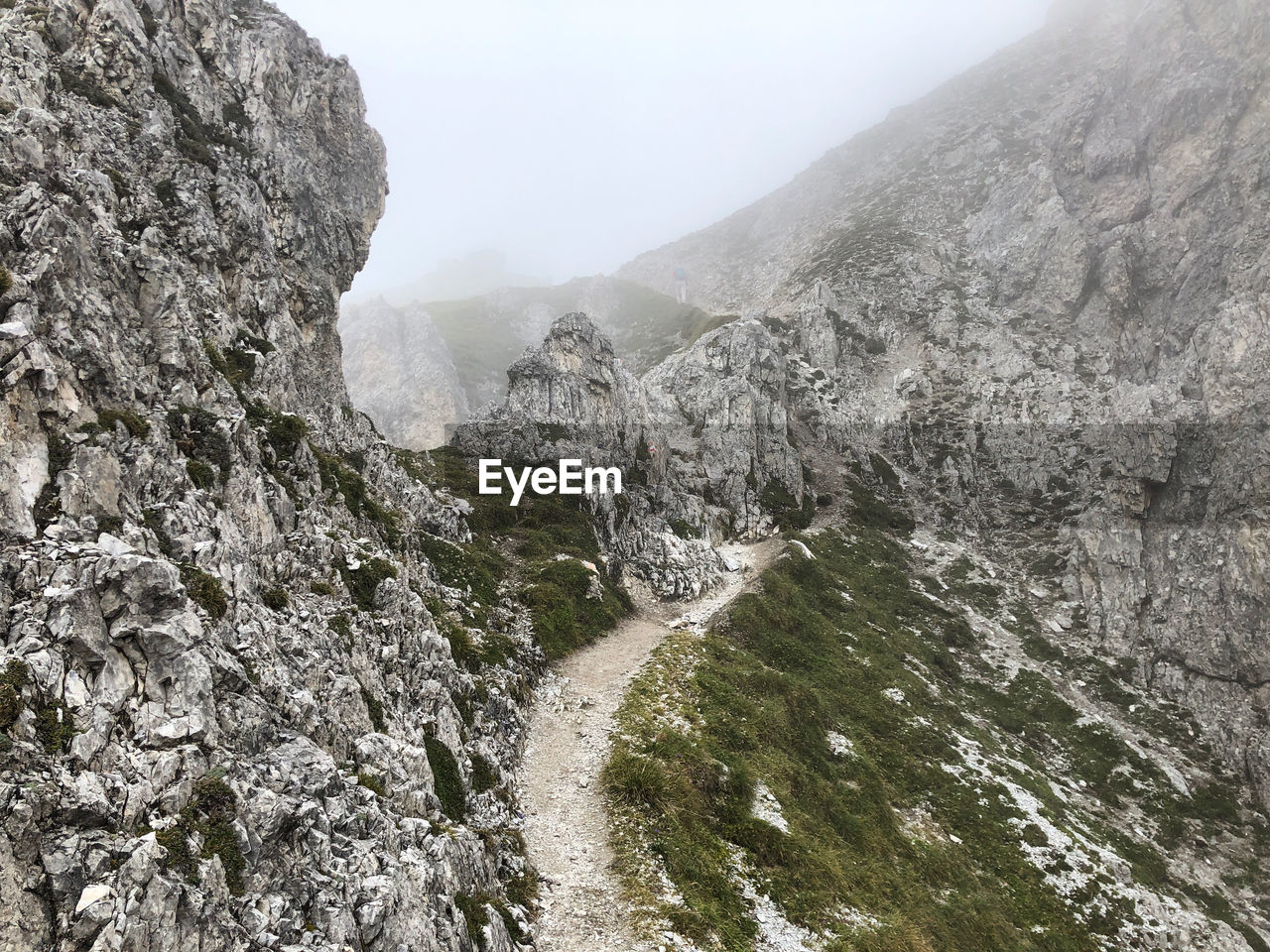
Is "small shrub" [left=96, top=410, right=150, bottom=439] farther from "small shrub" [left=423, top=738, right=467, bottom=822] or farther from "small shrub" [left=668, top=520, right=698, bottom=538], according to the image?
"small shrub" [left=668, top=520, right=698, bottom=538]

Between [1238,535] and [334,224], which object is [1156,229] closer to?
[1238,535]

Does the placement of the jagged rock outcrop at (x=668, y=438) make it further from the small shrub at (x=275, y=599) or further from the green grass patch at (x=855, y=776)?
the small shrub at (x=275, y=599)

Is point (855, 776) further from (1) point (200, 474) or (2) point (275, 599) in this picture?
(1) point (200, 474)

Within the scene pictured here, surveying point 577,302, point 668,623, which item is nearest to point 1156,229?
point 668,623

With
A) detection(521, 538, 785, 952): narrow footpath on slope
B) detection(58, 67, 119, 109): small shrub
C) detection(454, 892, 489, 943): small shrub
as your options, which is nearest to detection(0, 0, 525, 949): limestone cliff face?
detection(58, 67, 119, 109): small shrub

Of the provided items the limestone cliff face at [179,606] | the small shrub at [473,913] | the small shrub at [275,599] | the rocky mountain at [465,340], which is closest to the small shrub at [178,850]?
the limestone cliff face at [179,606]
